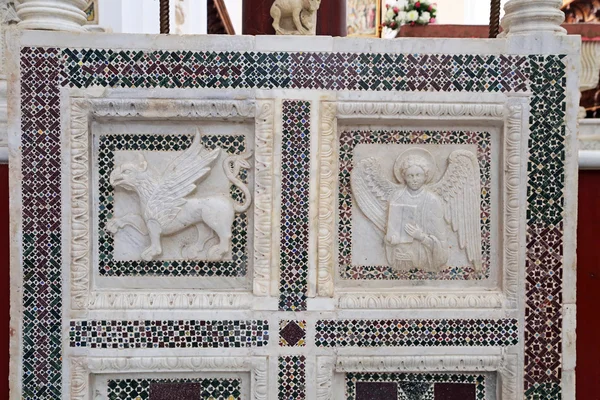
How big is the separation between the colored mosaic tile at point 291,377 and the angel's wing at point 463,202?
3.06 ft

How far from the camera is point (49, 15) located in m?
2.25

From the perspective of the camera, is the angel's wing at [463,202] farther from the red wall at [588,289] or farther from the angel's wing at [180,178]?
the angel's wing at [180,178]

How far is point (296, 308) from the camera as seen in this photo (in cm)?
232

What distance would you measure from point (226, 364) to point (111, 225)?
0.83m

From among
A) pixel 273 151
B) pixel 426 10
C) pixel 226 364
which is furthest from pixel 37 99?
pixel 426 10

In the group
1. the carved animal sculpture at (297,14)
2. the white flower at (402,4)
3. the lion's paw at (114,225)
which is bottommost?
the lion's paw at (114,225)

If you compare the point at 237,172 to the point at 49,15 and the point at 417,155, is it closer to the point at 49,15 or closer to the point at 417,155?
the point at 417,155

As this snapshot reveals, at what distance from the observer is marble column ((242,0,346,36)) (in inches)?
127

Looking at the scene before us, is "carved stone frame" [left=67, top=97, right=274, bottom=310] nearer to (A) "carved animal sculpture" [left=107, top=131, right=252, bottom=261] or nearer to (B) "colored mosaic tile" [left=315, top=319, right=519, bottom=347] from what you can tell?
(A) "carved animal sculpture" [left=107, top=131, right=252, bottom=261]

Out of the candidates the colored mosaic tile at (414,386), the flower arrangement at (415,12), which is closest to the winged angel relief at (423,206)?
the colored mosaic tile at (414,386)

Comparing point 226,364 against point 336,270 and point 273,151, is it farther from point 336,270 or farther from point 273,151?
point 273,151

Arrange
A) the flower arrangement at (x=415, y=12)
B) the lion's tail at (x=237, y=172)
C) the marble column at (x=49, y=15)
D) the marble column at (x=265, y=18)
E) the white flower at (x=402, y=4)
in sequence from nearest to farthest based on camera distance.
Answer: the marble column at (x=49, y=15) < the lion's tail at (x=237, y=172) < the marble column at (x=265, y=18) < the flower arrangement at (x=415, y=12) < the white flower at (x=402, y=4)

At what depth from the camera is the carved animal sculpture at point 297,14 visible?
290cm

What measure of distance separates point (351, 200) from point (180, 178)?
0.80 meters
